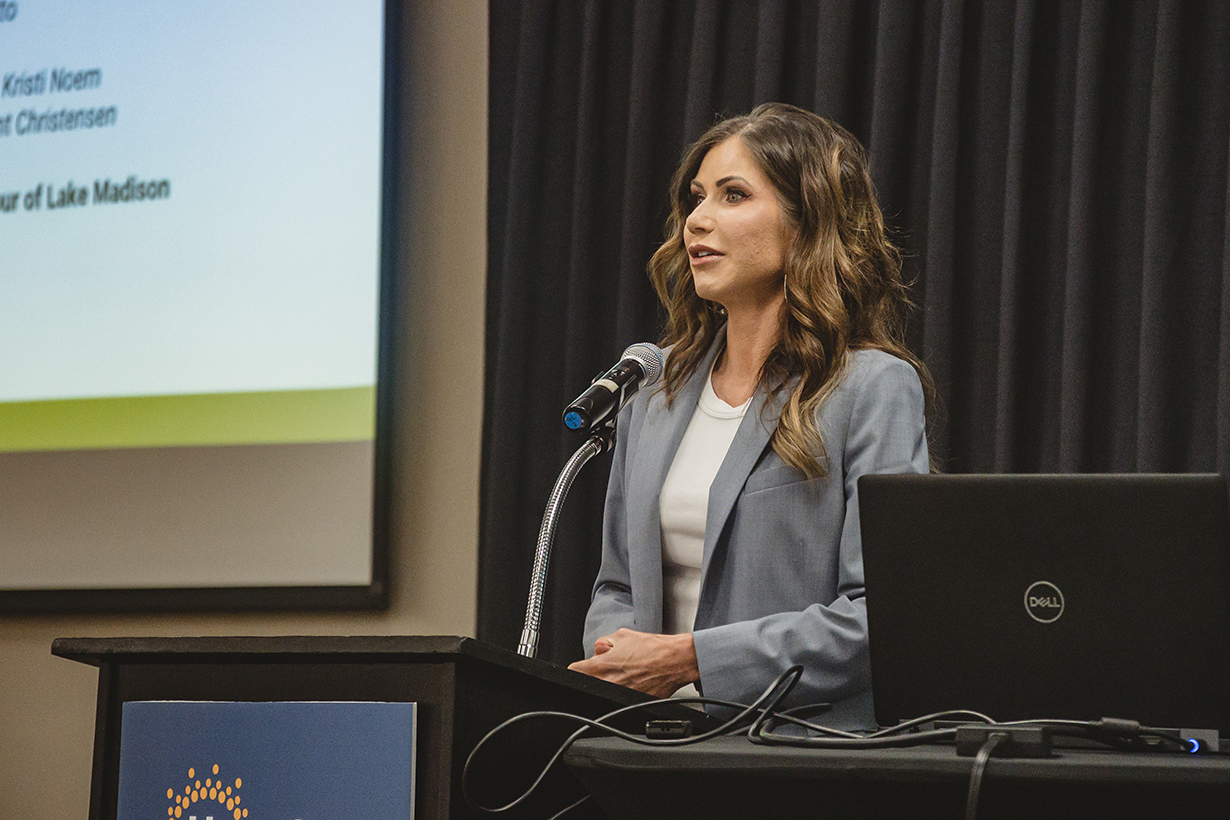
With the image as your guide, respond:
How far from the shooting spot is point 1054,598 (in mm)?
946

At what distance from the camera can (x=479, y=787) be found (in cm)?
100

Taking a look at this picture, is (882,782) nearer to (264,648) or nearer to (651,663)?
(264,648)

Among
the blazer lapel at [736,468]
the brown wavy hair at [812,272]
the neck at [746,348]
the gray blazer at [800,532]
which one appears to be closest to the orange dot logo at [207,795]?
the gray blazer at [800,532]

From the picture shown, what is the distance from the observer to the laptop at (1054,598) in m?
0.92

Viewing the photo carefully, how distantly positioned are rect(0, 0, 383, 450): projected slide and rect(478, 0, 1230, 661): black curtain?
341 mm

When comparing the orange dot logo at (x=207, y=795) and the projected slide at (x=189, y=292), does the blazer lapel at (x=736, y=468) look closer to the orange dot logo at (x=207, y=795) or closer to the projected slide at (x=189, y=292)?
the orange dot logo at (x=207, y=795)

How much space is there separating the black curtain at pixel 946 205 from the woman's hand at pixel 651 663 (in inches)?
40.6

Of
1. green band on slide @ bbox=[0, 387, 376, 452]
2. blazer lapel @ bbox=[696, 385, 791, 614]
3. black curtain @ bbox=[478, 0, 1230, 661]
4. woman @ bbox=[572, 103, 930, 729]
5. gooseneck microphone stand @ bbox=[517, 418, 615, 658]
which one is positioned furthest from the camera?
green band on slide @ bbox=[0, 387, 376, 452]

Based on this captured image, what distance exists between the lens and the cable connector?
810mm

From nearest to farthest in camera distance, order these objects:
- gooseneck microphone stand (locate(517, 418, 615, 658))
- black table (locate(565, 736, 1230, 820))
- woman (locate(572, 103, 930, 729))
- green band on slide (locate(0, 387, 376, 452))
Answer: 1. black table (locate(565, 736, 1230, 820))
2. gooseneck microphone stand (locate(517, 418, 615, 658))
3. woman (locate(572, 103, 930, 729))
4. green band on slide (locate(0, 387, 376, 452))

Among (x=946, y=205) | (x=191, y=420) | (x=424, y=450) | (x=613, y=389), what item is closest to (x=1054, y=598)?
(x=613, y=389)

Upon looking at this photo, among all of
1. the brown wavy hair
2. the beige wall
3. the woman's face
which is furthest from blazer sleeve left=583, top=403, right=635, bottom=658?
the beige wall

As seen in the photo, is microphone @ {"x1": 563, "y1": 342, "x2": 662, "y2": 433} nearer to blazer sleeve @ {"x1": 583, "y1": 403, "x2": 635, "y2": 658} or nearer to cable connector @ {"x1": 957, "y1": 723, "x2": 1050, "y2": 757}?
blazer sleeve @ {"x1": 583, "y1": 403, "x2": 635, "y2": 658}

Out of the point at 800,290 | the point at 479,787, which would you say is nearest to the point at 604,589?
the point at 800,290
